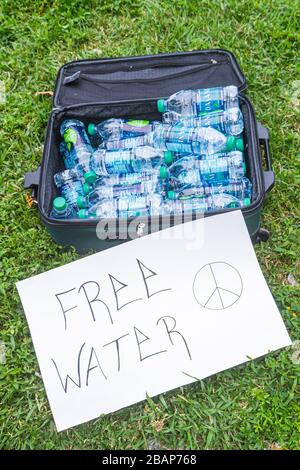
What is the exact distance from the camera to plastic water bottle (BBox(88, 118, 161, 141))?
1771 millimetres

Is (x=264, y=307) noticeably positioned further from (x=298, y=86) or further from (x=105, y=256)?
(x=298, y=86)

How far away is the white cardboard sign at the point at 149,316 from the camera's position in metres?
1.47

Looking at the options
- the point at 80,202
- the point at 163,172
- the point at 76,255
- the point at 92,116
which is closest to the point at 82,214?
the point at 80,202

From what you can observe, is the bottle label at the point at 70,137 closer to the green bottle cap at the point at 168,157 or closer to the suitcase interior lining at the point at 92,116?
the suitcase interior lining at the point at 92,116

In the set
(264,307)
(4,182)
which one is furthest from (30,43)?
(264,307)

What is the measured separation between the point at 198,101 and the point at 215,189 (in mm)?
317

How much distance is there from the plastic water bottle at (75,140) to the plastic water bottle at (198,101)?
0.26 metres

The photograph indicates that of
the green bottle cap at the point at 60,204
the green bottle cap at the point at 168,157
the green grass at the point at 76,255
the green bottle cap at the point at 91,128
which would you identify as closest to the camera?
the green grass at the point at 76,255

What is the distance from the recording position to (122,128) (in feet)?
5.81

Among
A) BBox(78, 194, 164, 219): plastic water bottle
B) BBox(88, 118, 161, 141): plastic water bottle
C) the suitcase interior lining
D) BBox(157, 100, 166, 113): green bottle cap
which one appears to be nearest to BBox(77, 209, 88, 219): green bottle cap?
BBox(78, 194, 164, 219): plastic water bottle

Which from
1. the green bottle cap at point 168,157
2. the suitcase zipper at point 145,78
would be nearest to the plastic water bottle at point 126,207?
the green bottle cap at point 168,157

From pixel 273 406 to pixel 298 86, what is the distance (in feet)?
3.91

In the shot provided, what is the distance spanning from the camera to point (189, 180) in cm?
164

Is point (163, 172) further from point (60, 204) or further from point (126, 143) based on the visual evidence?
point (60, 204)
